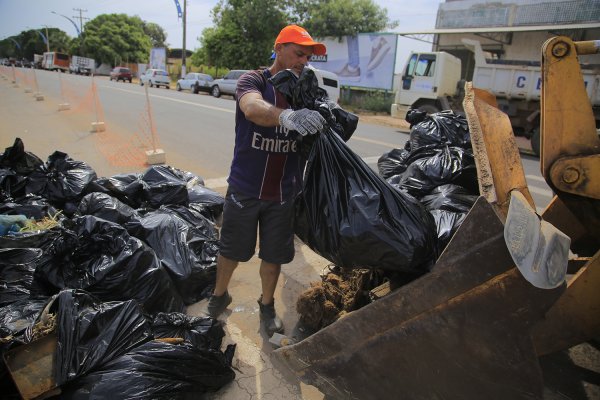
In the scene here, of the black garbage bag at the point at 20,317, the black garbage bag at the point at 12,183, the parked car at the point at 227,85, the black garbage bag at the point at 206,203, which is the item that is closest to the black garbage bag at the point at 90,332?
the black garbage bag at the point at 20,317

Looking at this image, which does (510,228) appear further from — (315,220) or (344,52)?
(344,52)

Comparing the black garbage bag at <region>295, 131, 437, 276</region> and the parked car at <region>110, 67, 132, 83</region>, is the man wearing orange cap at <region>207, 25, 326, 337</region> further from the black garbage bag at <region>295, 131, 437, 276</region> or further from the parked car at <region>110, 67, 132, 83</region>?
the parked car at <region>110, 67, 132, 83</region>

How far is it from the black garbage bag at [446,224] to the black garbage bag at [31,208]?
282 cm

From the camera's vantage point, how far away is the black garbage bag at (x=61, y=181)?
11.6 feet

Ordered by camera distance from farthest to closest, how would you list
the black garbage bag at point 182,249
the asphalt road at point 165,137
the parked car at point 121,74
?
the parked car at point 121,74 < the asphalt road at point 165,137 < the black garbage bag at point 182,249

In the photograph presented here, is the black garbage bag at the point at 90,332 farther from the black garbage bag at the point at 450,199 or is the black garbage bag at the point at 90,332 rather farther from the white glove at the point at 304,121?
the black garbage bag at the point at 450,199

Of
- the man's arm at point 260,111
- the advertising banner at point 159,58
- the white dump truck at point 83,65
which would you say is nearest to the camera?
the man's arm at point 260,111

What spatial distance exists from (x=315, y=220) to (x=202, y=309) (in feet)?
4.39

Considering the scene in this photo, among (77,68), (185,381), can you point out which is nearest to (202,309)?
(185,381)

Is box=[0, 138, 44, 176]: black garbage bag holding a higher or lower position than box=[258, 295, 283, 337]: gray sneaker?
higher

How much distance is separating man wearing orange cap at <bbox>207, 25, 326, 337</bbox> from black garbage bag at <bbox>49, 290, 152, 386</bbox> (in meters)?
0.68

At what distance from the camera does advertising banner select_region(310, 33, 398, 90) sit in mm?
20634

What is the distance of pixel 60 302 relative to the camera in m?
1.88

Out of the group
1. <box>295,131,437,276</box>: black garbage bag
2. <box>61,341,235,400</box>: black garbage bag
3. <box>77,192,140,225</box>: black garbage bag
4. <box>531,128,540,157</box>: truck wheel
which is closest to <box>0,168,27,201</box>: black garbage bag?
<box>77,192,140,225</box>: black garbage bag
